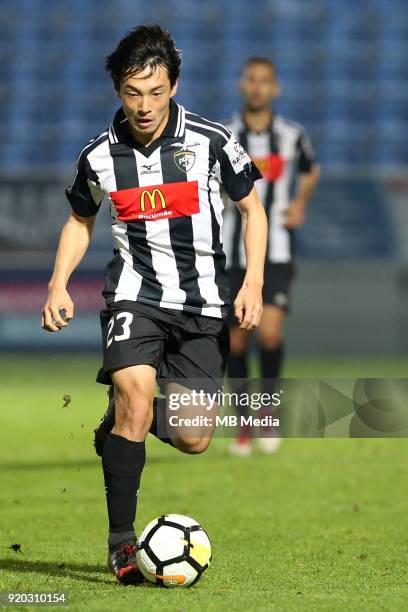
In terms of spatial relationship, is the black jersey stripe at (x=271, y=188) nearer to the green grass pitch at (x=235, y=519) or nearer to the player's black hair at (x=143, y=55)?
the green grass pitch at (x=235, y=519)

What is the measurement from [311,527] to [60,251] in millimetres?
1676

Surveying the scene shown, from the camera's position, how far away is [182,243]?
386 centimetres

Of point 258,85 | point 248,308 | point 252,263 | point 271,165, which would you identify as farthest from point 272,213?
point 248,308

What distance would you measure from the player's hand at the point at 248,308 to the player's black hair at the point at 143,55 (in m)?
0.73

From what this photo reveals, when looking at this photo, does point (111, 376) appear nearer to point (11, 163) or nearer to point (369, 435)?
point (369, 435)

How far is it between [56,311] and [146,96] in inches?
28.5

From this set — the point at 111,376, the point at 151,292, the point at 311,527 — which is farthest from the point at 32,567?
the point at 311,527

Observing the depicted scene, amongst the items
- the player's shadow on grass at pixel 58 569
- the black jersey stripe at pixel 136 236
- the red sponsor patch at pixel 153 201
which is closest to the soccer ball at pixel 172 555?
the player's shadow on grass at pixel 58 569

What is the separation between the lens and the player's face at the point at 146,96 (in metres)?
3.63

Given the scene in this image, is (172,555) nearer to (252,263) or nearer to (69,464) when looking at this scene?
(252,263)

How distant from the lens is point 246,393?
3.88 meters

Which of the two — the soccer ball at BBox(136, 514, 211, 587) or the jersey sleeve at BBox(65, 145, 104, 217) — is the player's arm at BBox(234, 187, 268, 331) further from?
the soccer ball at BBox(136, 514, 211, 587)

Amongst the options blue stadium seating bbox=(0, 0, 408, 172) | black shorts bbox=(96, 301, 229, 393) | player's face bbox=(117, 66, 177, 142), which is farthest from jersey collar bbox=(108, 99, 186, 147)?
blue stadium seating bbox=(0, 0, 408, 172)

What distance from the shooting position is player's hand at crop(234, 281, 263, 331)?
141 inches
